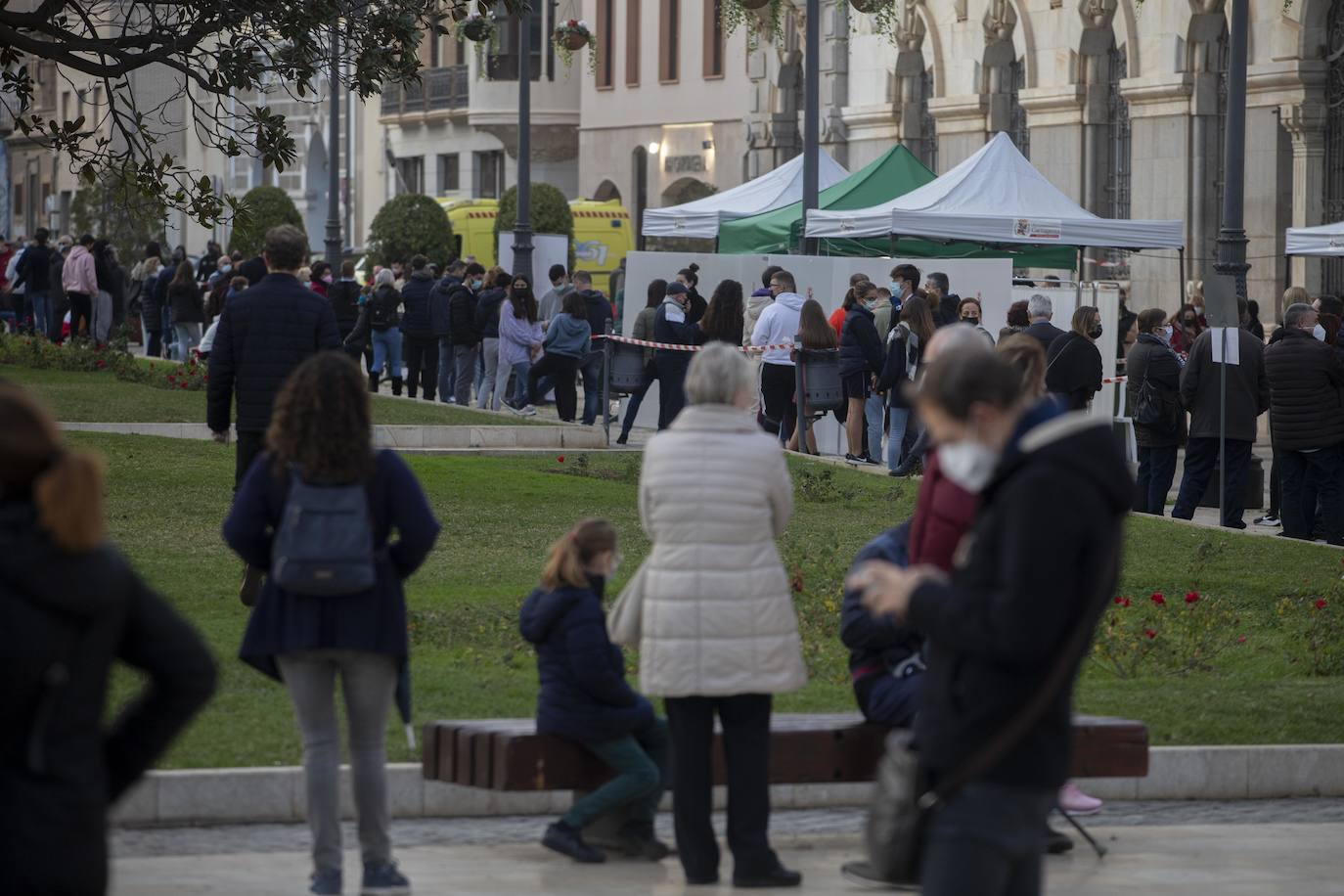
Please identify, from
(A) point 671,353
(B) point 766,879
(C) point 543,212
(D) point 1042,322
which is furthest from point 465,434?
(C) point 543,212

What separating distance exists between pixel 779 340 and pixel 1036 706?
17505 millimetres

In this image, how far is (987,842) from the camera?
4832mm

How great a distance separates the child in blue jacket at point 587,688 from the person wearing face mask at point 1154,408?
1095 centimetres

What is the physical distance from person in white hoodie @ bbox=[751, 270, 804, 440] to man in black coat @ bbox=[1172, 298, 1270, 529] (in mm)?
4833

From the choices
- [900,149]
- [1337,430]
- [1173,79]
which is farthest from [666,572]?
[1173,79]

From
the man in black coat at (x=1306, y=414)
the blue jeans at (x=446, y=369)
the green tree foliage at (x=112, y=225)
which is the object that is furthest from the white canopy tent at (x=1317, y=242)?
the green tree foliage at (x=112, y=225)

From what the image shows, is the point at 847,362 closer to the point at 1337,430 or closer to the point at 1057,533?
the point at 1337,430

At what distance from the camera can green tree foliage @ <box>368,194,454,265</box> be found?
4538 cm

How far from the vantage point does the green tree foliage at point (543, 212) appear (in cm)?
4531

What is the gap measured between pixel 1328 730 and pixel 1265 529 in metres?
8.60

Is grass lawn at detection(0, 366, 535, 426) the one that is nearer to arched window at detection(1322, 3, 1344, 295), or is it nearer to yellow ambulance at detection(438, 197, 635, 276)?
arched window at detection(1322, 3, 1344, 295)

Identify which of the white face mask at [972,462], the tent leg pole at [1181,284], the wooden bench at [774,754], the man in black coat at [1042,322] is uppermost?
the tent leg pole at [1181,284]

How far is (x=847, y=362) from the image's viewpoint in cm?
2148

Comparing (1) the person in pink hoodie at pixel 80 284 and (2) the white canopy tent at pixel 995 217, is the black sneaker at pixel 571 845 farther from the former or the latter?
(1) the person in pink hoodie at pixel 80 284
